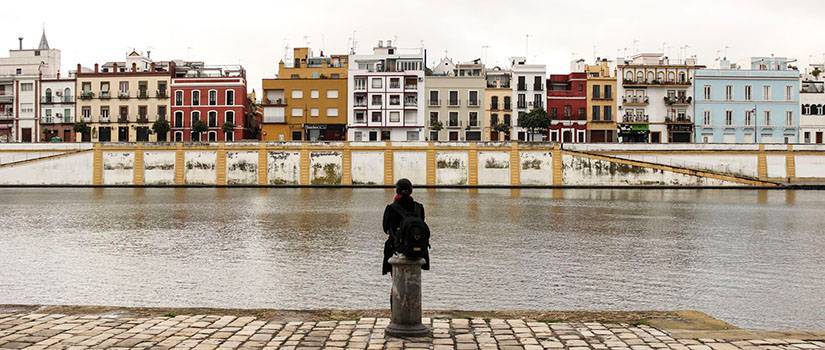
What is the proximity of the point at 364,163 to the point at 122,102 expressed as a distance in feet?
115

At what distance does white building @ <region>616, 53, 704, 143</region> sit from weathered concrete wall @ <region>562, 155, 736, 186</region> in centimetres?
1881

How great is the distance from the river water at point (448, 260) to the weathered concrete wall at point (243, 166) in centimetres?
3347

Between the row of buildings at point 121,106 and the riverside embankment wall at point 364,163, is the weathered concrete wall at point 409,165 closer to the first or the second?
the riverside embankment wall at point 364,163

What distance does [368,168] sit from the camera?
255 feet

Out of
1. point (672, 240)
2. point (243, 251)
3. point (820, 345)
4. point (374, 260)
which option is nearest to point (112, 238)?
point (243, 251)

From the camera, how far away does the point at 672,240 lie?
95.6 feet

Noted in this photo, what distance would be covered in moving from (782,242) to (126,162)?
63.2 m

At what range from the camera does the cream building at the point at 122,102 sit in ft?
315

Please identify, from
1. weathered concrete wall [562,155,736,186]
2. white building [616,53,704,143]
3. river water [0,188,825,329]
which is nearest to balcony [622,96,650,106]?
white building [616,53,704,143]

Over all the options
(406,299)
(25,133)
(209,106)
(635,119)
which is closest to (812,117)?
(635,119)

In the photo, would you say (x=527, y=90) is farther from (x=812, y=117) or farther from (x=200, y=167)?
(x=200, y=167)

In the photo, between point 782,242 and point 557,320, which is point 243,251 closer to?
point 557,320

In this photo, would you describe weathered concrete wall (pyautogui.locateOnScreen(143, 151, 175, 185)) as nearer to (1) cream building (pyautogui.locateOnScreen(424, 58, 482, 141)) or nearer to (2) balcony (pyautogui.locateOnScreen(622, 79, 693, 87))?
(1) cream building (pyautogui.locateOnScreen(424, 58, 482, 141))

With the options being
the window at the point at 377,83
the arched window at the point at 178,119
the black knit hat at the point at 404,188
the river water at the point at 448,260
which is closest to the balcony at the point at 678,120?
the window at the point at 377,83
